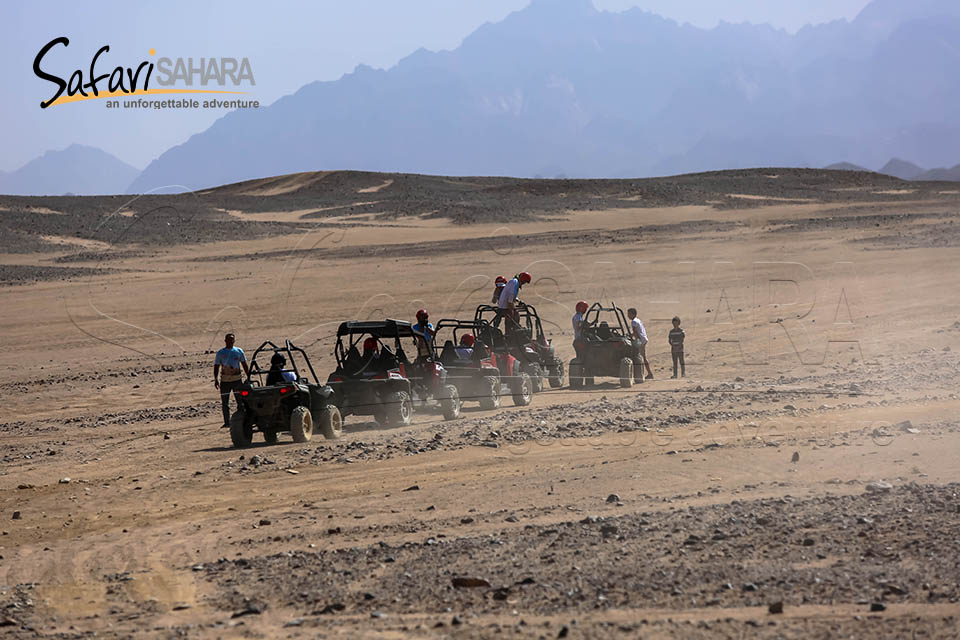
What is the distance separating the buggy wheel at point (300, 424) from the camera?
1512 cm

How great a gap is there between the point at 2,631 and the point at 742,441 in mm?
8544

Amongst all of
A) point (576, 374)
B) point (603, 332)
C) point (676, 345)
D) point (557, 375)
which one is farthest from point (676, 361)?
point (557, 375)

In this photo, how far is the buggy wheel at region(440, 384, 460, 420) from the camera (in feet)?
55.5

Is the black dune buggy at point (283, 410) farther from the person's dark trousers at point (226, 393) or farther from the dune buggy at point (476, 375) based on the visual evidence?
the dune buggy at point (476, 375)

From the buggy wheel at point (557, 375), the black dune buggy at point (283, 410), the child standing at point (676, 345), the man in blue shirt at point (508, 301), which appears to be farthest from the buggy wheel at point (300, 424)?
the child standing at point (676, 345)

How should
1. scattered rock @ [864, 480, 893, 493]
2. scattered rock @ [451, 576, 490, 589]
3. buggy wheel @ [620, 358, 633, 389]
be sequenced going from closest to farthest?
scattered rock @ [451, 576, 490, 589]
scattered rock @ [864, 480, 893, 493]
buggy wheel @ [620, 358, 633, 389]

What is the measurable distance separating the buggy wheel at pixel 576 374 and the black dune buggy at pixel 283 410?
659cm

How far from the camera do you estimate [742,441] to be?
44.2 feet

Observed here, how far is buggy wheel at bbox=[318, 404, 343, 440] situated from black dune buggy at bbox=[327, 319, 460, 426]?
0.45 m

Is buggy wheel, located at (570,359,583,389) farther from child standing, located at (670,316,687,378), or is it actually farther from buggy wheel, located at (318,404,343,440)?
buggy wheel, located at (318,404,343,440)

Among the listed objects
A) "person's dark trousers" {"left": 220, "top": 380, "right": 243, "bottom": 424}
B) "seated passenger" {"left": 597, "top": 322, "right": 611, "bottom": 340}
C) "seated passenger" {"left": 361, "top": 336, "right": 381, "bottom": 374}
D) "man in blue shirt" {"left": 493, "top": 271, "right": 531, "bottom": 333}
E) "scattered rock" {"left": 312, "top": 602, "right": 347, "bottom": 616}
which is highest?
"man in blue shirt" {"left": 493, "top": 271, "right": 531, "bottom": 333}

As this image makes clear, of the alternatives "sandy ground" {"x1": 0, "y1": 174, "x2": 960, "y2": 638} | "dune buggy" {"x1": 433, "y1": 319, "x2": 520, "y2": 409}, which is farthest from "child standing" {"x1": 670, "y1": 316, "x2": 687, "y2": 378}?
"dune buggy" {"x1": 433, "y1": 319, "x2": 520, "y2": 409}

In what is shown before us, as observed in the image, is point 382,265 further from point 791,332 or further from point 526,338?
point 526,338

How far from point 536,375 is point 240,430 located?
635cm
